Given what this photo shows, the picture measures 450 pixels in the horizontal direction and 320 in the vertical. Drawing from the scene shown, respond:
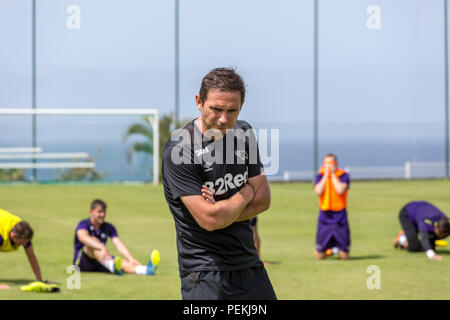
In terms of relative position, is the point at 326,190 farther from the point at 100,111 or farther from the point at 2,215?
the point at 100,111

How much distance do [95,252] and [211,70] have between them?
704cm

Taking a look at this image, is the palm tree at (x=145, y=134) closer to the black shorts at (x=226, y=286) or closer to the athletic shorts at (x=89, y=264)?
the athletic shorts at (x=89, y=264)

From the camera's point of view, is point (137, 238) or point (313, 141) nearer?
point (137, 238)

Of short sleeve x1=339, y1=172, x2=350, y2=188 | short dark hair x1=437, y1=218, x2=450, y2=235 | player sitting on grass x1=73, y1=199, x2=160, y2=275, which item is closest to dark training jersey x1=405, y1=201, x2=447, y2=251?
short dark hair x1=437, y1=218, x2=450, y2=235

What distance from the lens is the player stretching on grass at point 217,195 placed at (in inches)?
152

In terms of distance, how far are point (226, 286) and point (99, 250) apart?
664cm

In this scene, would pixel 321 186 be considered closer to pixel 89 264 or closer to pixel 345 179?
pixel 345 179

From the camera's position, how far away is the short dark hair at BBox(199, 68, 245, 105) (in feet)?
12.5

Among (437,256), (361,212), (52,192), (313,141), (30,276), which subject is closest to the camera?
(30,276)

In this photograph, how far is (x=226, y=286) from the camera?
404 centimetres

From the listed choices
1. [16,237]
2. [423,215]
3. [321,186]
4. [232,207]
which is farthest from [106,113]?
[232,207]
